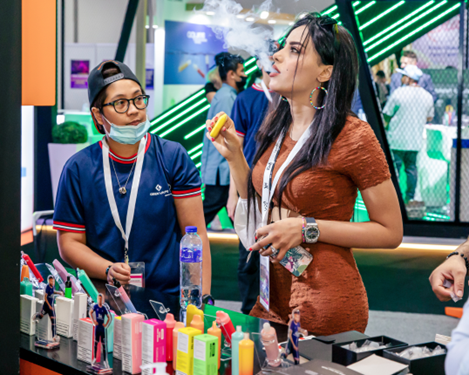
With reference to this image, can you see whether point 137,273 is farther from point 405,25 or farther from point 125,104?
point 405,25

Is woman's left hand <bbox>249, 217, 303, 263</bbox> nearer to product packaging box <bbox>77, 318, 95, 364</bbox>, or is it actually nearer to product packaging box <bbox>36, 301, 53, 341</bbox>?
product packaging box <bbox>77, 318, 95, 364</bbox>

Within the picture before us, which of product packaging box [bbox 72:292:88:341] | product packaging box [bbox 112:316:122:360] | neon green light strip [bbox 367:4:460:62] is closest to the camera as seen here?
product packaging box [bbox 112:316:122:360]

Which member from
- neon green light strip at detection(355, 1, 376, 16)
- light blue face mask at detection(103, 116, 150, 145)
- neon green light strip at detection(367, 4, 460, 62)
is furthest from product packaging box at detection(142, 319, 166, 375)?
neon green light strip at detection(355, 1, 376, 16)

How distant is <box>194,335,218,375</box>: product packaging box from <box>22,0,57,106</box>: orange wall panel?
870 millimetres

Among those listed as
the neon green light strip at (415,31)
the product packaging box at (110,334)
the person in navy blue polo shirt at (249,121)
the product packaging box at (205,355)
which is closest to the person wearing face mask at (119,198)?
the product packaging box at (110,334)

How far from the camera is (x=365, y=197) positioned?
170 cm

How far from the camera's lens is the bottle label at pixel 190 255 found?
1735 millimetres

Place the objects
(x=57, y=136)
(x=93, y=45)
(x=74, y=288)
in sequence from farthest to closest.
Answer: (x=93, y=45) < (x=57, y=136) < (x=74, y=288)

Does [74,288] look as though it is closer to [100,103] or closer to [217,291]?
[100,103]

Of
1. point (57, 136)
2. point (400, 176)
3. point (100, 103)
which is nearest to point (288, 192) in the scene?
point (100, 103)

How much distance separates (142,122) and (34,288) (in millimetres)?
749

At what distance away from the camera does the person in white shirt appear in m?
5.89

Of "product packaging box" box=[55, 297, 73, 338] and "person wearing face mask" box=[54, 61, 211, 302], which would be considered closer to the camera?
"product packaging box" box=[55, 297, 73, 338]

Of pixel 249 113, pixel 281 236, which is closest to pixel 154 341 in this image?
pixel 281 236
